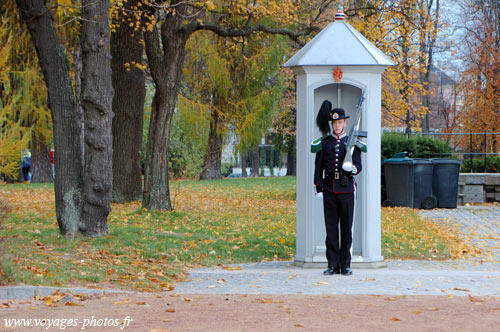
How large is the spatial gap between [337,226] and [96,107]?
13.9 ft

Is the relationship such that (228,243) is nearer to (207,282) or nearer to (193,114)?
(207,282)

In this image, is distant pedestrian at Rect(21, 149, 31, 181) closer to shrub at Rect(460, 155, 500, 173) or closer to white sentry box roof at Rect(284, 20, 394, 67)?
shrub at Rect(460, 155, 500, 173)

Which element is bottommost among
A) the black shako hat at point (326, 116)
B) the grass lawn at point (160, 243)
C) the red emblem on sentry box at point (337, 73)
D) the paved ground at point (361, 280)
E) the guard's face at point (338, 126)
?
the paved ground at point (361, 280)

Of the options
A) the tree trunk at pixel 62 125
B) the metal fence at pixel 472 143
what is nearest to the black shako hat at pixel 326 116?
the tree trunk at pixel 62 125

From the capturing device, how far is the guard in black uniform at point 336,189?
981cm

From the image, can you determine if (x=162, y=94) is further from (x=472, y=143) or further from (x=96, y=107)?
(x=472, y=143)

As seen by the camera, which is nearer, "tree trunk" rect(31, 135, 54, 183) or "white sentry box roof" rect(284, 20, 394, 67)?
"white sentry box roof" rect(284, 20, 394, 67)

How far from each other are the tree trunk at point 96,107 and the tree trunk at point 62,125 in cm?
28

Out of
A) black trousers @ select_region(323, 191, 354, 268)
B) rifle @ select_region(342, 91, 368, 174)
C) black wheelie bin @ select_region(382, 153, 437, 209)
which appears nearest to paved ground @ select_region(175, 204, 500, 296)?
black trousers @ select_region(323, 191, 354, 268)

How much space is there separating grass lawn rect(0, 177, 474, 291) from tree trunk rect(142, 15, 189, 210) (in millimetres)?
653

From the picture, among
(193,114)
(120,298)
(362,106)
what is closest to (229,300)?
(120,298)

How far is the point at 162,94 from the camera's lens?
16.5 m

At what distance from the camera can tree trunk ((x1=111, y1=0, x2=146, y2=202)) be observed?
19734 mm

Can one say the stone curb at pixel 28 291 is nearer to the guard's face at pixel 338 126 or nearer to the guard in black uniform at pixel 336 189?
the guard in black uniform at pixel 336 189
